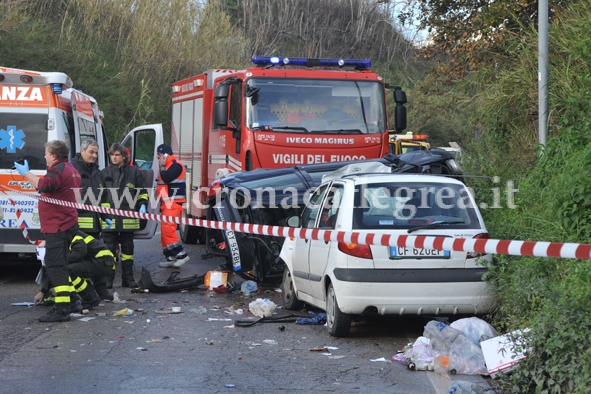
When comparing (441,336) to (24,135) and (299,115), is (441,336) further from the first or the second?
(299,115)

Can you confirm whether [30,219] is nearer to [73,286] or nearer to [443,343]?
[73,286]

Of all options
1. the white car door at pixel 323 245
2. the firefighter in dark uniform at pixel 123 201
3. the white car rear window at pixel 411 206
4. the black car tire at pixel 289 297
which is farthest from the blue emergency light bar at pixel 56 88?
the white car rear window at pixel 411 206

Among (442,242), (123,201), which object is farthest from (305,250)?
(123,201)

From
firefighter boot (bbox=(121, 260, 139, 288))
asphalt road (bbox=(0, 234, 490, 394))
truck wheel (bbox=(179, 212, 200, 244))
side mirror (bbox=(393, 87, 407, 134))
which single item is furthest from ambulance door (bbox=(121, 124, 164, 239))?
side mirror (bbox=(393, 87, 407, 134))

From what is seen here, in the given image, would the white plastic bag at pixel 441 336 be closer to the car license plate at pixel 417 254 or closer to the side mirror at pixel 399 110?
the car license plate at pixel 417 254

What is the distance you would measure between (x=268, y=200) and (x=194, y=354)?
4.41m

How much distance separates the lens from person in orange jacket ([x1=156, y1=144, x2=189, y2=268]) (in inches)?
535

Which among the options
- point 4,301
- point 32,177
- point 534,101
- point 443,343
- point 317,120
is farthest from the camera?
point 317,120

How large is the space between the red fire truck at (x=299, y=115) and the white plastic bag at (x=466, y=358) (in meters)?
7.39

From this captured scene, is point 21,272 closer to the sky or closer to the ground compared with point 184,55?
closer to the ground

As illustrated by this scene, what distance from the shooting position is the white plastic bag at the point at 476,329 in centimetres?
707

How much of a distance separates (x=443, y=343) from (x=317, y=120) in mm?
7705

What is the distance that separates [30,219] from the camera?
37.6 feet

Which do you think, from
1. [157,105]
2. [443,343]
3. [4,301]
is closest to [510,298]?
[443,343]
